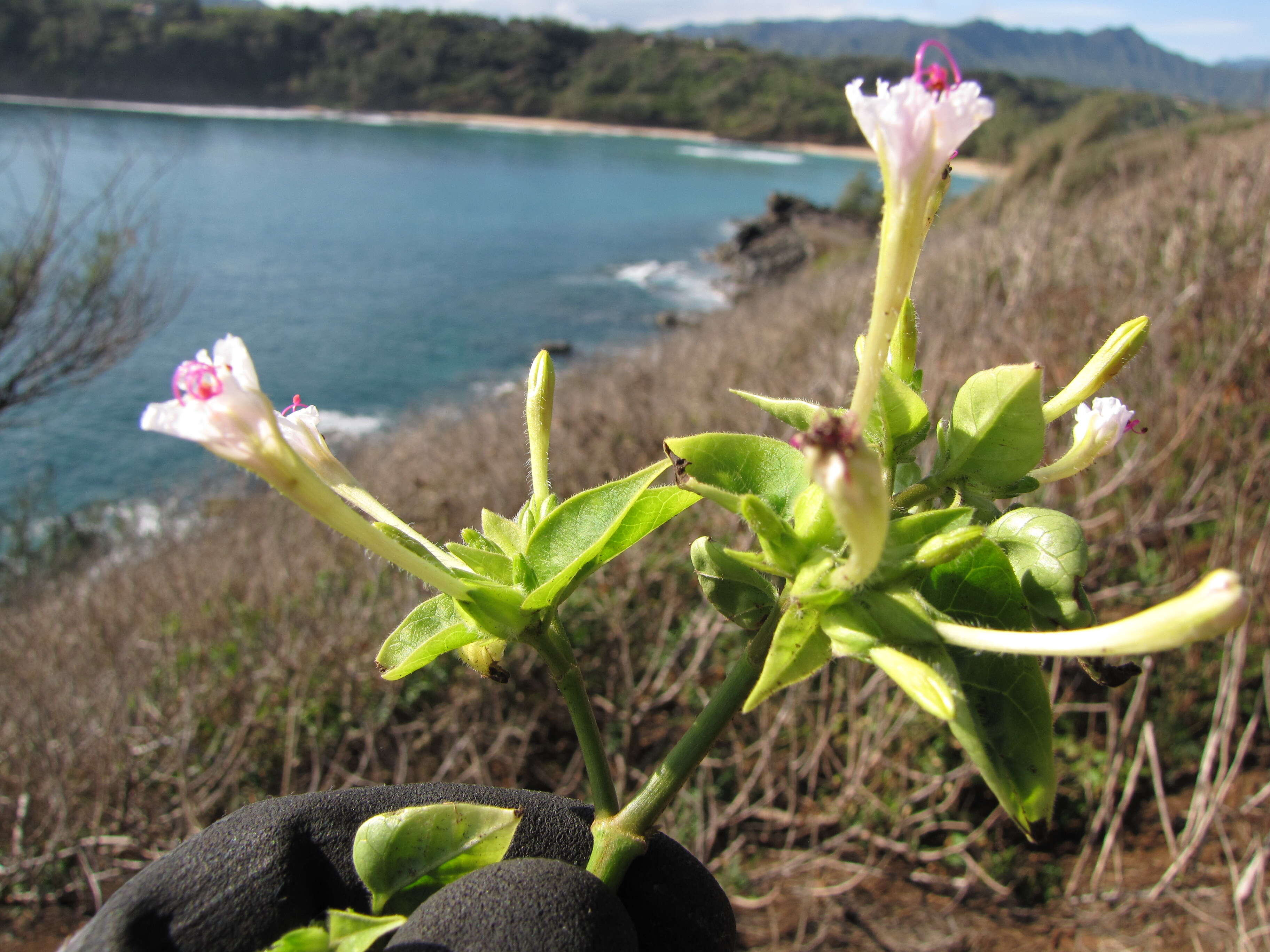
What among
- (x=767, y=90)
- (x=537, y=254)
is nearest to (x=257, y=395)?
(x=537, y=254)

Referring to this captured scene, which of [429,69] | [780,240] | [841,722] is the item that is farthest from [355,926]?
[429,69]

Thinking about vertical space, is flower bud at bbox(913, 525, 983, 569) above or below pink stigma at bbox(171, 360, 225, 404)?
below

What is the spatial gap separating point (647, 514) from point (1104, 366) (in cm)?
48

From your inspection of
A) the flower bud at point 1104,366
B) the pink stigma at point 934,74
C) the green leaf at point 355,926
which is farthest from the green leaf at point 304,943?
the pink stigma at point 934,74

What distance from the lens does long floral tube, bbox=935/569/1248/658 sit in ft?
1.73

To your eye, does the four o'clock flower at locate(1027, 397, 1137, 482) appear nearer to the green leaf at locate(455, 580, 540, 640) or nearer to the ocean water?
the green leaf at locate(455, 580, 540, 640)

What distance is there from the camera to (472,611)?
674 mm

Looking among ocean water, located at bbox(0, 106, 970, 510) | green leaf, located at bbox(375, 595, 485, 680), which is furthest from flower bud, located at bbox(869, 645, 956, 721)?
ocean water, located at bbox(0, 106, 970, 510)

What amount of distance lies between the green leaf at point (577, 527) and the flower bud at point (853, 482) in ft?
0.63

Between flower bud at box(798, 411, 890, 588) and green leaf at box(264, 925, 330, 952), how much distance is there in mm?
547

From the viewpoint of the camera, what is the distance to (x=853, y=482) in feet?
1.78

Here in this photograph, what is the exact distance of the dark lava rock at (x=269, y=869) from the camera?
0.77 meters

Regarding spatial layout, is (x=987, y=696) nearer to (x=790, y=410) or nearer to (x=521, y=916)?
(x=790, y=410)

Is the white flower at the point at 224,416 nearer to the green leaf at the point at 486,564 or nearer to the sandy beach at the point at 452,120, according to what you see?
the green leaf at the point at 486,564
